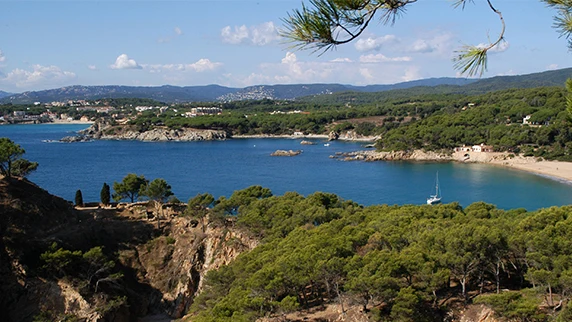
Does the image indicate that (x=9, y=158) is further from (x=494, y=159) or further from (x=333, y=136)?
(x=333, y=136)

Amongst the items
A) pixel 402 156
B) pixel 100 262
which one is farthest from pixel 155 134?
pixel 100 262

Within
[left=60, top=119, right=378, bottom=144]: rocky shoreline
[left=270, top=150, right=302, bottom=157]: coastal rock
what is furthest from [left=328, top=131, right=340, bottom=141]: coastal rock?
[left=270, top=150, right=302, bottom=157]: coastal rock

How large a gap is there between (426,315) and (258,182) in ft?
96.8

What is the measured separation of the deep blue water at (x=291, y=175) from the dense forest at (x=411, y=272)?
19.8 meters

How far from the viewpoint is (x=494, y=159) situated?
47.1m

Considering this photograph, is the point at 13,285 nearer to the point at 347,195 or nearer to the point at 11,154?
the point at 11,154

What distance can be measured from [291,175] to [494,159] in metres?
20.9

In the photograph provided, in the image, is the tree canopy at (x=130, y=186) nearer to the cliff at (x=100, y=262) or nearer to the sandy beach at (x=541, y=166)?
the cliff at (x=100, y=262)

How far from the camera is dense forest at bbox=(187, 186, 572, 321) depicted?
9.59 meters

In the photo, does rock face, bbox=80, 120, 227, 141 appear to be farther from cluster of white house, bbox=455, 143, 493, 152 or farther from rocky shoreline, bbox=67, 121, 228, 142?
cluster of white house, bbox=455, 143, 493, 152

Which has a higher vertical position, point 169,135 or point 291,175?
point 169,135

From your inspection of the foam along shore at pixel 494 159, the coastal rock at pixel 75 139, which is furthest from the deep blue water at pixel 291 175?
the coastal rock at pixel 75 139

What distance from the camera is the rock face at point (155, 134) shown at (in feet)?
245

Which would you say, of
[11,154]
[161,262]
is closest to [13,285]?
[161,262]
